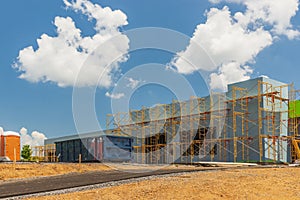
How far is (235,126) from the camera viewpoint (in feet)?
131

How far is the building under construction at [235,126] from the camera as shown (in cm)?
3816

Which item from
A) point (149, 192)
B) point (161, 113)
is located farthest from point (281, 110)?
point (149, 192)

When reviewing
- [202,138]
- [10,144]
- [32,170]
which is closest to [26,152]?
[10,144]

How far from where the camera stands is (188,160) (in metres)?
44.8

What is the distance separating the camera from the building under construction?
3816 centimetres

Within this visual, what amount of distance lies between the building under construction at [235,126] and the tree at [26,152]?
14.7 meters

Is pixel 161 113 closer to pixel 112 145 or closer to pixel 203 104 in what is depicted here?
pixel 203 104

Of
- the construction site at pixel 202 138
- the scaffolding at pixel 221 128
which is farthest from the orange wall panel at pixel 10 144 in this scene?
the scaffolding at pixel 221 128

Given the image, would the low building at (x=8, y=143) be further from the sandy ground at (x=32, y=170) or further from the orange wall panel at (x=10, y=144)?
the sandy ground at (x=32, y=170)

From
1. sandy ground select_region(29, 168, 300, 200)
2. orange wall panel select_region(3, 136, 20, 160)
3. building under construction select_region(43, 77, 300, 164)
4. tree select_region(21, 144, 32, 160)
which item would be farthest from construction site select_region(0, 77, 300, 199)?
tree select_region(21, 144, 32, 160)

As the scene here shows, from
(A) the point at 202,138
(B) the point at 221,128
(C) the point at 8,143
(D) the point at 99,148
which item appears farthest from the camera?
(C) the point at 8,143

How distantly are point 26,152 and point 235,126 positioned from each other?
126ft

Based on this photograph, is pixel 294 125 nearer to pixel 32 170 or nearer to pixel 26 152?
pixel 32 170

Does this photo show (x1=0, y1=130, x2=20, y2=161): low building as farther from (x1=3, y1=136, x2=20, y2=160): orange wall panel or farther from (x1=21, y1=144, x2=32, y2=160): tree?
(x1=21, y1=144, x2=32, y2=160): tree
